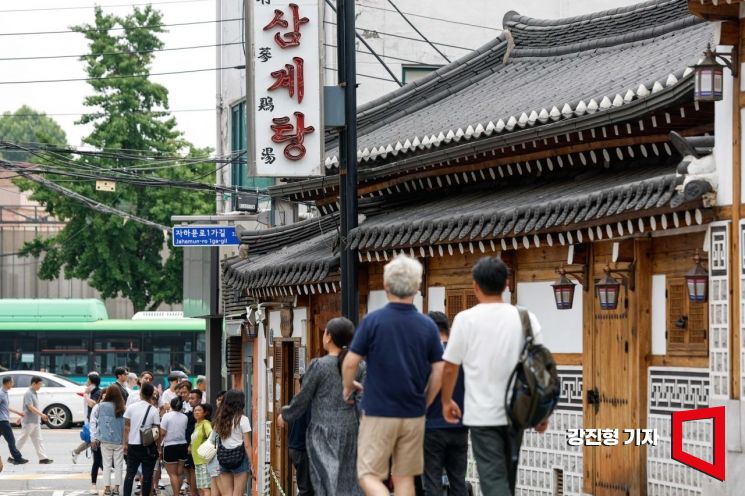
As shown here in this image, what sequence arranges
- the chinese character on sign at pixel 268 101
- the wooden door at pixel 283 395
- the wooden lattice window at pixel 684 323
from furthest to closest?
the wooden door at pixel 283 395, the chinese character on sign at pixel 268 101, the wooden lattice window at pixel 684 323

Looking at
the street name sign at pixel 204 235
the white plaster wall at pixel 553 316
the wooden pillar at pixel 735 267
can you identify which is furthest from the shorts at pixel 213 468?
the wooden pillar at pixel 735 267

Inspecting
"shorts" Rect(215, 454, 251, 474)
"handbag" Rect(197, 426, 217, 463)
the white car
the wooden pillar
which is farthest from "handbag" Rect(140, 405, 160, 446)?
the white car

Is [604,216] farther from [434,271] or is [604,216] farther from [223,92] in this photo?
[223,92]

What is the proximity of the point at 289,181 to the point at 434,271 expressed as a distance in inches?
192

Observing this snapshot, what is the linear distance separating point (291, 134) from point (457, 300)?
3.23 metres

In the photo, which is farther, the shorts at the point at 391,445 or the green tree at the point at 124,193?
the green tree at the point at 124,193

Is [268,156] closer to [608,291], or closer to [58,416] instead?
[608,291]

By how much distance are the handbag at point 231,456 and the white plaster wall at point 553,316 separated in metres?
4.47

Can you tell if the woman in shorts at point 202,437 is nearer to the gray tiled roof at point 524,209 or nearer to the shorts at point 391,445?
the gray tiled roof at point 524,209

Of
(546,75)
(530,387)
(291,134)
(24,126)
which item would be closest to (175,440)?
(291,134)

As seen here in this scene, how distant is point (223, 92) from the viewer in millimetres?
36469

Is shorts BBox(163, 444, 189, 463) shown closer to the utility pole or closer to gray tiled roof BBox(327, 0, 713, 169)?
gray tiled roof BBox(327, 0, 713, 169)

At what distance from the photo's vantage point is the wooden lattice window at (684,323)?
1225 cm

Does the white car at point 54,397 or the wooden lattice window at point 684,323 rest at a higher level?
the wooden lattice window at point 684,323
